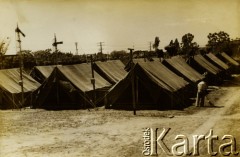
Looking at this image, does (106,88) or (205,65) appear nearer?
(106,88)

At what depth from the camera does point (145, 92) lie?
23594mm

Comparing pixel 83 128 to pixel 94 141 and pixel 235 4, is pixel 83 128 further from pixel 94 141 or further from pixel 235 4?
pixel 235 4

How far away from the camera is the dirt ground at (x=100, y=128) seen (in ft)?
46.8

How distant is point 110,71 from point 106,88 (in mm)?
5561

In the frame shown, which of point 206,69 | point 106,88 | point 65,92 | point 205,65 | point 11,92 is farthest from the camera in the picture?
point 205,65

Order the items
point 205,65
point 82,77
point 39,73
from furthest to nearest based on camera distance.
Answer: point 205,65 < point 39,73 < point 82,77

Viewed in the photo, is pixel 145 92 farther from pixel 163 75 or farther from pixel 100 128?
pixel 100 128

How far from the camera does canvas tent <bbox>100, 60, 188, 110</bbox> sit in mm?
22797

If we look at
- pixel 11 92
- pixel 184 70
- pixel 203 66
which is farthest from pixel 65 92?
pixel 203 66

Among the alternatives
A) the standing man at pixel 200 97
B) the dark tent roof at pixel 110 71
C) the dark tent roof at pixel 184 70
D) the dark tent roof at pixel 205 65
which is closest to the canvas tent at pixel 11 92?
the dark tent roof at pixel 110 71

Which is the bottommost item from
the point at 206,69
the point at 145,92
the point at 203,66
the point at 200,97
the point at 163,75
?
the point at 200,97

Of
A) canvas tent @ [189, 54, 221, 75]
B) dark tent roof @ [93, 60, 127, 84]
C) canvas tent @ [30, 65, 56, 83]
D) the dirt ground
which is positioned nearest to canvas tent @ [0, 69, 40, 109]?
the dirt ground

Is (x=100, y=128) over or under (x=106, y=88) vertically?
under

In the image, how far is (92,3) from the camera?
1388 centimetres
